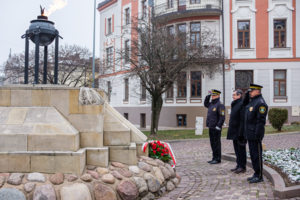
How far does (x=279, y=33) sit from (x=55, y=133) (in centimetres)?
2348

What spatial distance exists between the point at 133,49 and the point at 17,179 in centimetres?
1418

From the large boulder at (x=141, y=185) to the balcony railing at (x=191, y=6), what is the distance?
2018 cm

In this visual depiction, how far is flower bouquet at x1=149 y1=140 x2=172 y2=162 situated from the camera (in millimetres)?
6059

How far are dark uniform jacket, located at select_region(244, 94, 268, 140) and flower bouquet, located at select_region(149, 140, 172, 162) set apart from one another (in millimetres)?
1632

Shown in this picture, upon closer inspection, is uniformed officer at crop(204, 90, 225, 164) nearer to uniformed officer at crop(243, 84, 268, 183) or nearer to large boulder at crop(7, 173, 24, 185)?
uniformed officer at crop(243, 84, 268, 183)

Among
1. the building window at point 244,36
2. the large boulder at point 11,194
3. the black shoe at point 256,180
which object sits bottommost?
the black shoe at point 256,180

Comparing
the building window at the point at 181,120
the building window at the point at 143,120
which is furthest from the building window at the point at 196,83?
the building window at the point at 143,120

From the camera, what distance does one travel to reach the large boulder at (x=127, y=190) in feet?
14.9

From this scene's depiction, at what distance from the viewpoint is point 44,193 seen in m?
4.05

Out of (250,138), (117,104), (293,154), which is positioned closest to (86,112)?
(250,138)

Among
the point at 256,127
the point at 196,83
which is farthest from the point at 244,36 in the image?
the point at 256,127

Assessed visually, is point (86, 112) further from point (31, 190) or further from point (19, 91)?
point (31, 190)

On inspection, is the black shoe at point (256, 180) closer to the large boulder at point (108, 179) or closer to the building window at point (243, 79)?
the large boulder at point (108, 179)

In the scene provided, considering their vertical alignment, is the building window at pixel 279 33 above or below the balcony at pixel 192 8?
below
